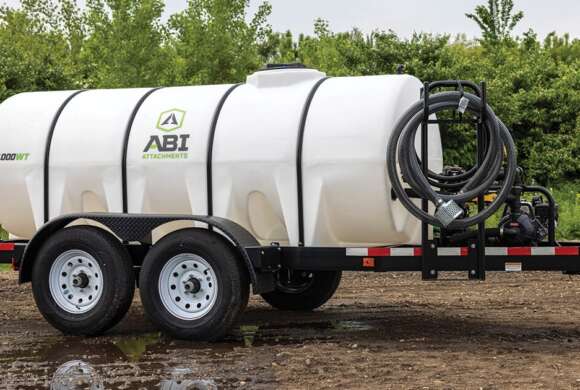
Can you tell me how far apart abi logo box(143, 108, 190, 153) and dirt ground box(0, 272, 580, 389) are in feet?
5.29

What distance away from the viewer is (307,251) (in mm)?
8844

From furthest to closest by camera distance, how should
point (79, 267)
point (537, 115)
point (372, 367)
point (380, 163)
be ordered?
point (537, 115)
point (79, 267)
point (380, 163)
point (372, 367)

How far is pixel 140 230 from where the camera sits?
9.01 m

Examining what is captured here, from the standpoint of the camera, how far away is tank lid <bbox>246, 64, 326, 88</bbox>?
9281mm

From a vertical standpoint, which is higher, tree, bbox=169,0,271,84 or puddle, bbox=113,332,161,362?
tree, bbox=169,0,271,84

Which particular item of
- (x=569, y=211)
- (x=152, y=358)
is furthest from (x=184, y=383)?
Result: (x=569, y=211)

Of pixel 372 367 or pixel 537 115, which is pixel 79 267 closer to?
pixel 372 367

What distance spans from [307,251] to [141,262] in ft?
5.11

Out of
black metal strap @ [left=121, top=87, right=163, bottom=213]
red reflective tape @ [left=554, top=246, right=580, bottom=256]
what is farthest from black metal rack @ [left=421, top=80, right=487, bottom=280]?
black metal strap @ [left=121, top=87, right=163, bottom=213]

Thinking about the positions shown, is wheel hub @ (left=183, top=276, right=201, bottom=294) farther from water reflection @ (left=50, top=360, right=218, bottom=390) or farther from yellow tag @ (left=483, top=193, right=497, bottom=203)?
yellow tag @ (left=483, top=193, right=497, bottom=203)

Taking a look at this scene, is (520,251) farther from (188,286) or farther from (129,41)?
(129,41)

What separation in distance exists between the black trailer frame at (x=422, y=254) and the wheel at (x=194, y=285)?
12cm

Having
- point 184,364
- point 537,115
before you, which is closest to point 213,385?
point 184,364

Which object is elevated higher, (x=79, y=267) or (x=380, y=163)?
(x=380, y=163)
